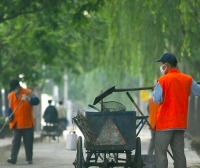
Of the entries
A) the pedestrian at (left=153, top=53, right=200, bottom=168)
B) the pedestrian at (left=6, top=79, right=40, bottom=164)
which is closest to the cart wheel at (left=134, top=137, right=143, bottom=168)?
the pedestrian at (left=153, top=53, right=200, bottom=168)

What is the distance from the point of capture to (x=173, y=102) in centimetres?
1241

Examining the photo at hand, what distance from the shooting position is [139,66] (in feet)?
112

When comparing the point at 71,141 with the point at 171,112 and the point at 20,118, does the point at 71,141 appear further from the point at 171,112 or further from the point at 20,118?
the point at 20,118

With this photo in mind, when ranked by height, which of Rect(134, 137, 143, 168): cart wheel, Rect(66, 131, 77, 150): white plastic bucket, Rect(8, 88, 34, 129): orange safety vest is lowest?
Rect(134, 137, 143, 168): cart wheel

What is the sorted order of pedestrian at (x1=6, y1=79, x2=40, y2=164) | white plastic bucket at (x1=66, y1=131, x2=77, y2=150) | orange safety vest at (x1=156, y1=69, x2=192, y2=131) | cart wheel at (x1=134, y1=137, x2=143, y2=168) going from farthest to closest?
1. pedestrian at (x1=6, y1=79, x2=40, y2=164)
2. white plastic bucket at (x1=66, y1=131, x2=77, y2=150)
3. cart wheel at (x1=134, y1=137, x2=143, y2=168)
4. orange safety vest at (x1=156, y1=69, x2=192, y2=131)

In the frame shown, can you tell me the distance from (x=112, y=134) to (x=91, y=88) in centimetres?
5959

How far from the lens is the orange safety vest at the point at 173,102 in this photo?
12.4 meters

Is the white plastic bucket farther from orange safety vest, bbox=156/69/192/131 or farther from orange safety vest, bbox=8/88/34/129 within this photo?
orange safety vest, bbox=8/88/34/129

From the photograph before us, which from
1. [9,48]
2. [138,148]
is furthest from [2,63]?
[138,148]

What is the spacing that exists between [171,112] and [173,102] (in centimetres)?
14

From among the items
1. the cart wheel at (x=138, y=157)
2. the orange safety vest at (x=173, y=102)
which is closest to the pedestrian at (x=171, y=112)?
the orange safety vest at (x=173, y=102)

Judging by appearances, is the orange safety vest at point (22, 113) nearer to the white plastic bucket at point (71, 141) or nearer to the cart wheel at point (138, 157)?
the white plastic bucket at point (71, 141)

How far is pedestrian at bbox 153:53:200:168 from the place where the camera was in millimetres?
12422

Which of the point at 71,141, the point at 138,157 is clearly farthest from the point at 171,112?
the point at 71,141
